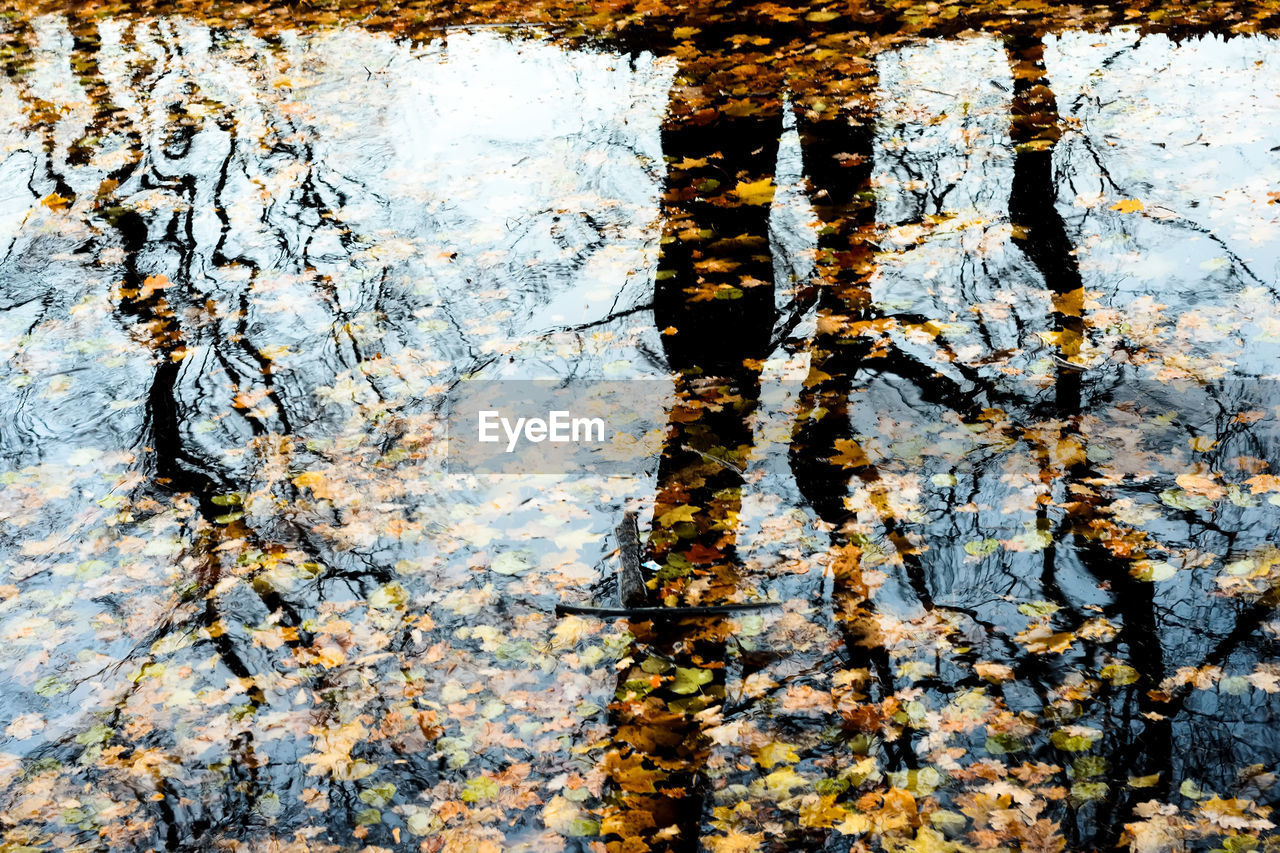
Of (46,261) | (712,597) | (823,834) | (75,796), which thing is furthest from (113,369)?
(823,834)

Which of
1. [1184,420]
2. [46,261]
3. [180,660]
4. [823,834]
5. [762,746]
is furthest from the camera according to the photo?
[46,261]

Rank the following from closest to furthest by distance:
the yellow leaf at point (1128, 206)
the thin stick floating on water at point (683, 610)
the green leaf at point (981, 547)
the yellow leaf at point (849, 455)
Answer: the thin stick floating on water at point (683, 610)
the green leaf at point (981, 547)
the yellow leaf at point (849, 455)
the yellow leaf at point (1128, 206)

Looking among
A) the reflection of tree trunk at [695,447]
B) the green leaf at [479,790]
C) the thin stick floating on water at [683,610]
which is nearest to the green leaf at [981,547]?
the thin stick floating on water at [683,610]

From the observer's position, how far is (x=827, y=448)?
15.9ft

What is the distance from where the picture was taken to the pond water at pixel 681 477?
3.40 metres

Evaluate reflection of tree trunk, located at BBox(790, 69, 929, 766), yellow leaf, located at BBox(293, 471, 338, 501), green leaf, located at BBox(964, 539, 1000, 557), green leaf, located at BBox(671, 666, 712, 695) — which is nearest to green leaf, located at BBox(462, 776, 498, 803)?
green leaf, located at BBox(671, 666, 712, 695)

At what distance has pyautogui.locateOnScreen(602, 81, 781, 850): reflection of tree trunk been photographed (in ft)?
11.2

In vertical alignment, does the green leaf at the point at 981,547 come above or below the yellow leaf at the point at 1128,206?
below

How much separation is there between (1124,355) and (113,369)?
5.66 m

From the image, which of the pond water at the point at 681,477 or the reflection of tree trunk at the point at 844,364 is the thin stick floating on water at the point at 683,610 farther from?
the reflection of tree trunk at the point at 844,364

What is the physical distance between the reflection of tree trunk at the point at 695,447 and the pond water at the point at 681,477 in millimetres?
20

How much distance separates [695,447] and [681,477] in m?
0.24

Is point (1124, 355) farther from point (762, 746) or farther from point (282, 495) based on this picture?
point (282, 495)

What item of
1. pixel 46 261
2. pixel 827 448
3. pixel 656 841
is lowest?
pixel 656 841
